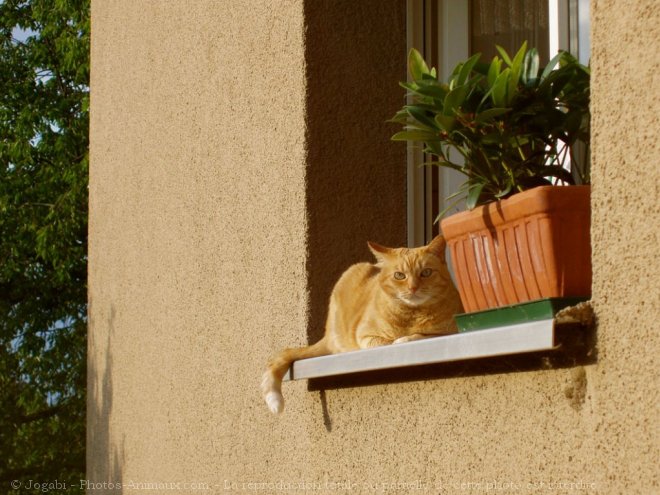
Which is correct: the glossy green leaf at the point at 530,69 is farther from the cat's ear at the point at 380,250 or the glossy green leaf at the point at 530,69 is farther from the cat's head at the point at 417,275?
the cat's ear at the point at 380,250

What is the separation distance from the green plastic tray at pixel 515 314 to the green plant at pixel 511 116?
0.92 feet

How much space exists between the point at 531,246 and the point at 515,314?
6.5 inches

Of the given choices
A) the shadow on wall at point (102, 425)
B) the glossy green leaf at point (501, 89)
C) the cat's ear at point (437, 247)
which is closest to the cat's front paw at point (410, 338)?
the cat's ear at point (437, 247)

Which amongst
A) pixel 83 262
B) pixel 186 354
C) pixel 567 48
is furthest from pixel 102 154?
pixel 83 262

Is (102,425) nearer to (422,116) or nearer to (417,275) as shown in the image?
(417,275)

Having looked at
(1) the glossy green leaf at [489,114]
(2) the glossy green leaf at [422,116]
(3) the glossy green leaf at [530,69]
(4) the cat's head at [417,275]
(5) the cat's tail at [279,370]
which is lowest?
(5) the cat's tail at [279,370]

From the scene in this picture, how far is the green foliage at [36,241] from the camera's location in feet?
41.8

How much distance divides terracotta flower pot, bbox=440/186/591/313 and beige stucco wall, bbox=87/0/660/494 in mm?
178

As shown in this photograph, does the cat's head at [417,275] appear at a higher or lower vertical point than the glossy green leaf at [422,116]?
lower

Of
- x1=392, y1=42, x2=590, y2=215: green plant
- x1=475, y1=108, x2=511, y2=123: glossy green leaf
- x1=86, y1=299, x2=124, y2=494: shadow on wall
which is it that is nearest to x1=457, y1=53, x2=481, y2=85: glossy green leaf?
x1=392, y1=42, x2=590, y2=215: green plant

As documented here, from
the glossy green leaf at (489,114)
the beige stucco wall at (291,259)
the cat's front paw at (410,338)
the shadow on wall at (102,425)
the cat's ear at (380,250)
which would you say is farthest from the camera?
the shadow on wall at (102,425)

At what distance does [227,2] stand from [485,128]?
2.28 meters

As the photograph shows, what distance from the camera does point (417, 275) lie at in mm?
3275

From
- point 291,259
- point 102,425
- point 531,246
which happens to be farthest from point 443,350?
point 102,425
